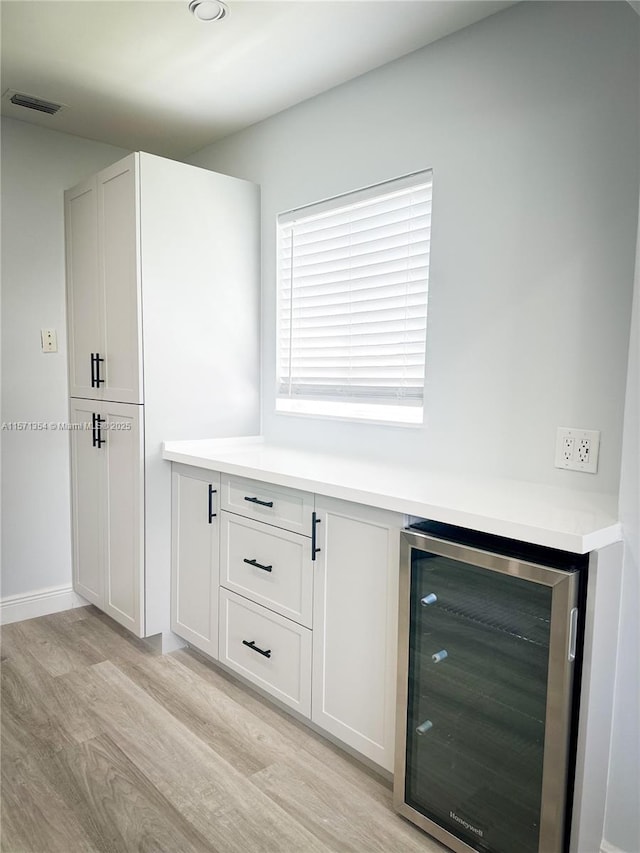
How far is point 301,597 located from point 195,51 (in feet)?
6.70

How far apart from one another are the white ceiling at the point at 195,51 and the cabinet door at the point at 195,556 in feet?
5.31

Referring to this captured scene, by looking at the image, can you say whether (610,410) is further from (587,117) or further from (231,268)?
(231,268)

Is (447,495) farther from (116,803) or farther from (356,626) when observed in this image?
(116,803)

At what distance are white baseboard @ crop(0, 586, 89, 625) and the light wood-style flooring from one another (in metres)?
0.48

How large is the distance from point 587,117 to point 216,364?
1772mm

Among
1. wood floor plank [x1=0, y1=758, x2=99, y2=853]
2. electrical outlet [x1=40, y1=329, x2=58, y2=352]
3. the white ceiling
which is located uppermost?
the white ceiling

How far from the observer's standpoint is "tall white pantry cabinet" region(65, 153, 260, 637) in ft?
8.60

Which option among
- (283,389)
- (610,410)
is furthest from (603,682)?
(283,389)

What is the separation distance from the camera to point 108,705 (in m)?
2.32

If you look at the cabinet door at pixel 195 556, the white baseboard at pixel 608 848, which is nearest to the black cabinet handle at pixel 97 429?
the cabinet door at pixel 195 556

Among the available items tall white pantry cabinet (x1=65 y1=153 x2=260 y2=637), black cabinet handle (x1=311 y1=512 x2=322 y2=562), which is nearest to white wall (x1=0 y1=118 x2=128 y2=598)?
tall white pantry cabinet (x1=65 y1=153 x2=260 y2=637)

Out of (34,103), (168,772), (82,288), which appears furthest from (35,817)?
(34,103)

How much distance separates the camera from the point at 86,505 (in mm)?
3100

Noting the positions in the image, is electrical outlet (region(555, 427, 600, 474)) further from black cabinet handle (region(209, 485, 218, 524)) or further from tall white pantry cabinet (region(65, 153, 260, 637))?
tall white pantry cabinet (region(65, 153, 260, 637))
